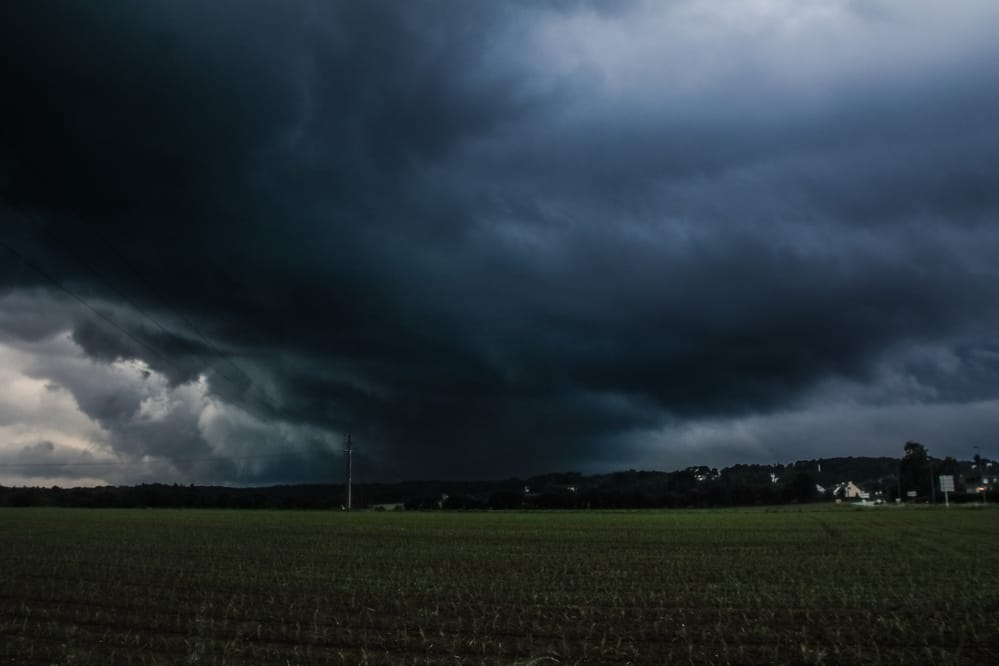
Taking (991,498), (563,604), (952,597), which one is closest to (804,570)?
(952,597)

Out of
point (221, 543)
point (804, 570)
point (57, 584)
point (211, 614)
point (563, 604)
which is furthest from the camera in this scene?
point (221, 543)

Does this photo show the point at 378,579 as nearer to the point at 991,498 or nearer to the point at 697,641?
the point at 697,641

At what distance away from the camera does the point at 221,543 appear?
2083 inches

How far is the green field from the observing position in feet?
→ 58.0

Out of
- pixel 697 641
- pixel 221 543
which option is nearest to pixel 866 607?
pixel 697 641

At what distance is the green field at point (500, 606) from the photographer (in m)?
17.7

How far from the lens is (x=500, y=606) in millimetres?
23891

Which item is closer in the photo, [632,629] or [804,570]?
[632,629]

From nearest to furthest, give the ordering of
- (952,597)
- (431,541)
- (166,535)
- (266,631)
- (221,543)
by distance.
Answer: (266,631), (952,597), (221,543), (431,541), (166,535)

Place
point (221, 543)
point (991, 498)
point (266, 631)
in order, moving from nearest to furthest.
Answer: point (266, 631)
point (221, 543)
point (991, 498)

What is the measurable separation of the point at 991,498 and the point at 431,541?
528 feet

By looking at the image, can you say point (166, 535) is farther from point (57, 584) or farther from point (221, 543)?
point (57, 584)

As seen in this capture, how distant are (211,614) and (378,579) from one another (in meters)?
9.65

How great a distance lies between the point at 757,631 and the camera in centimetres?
1970
